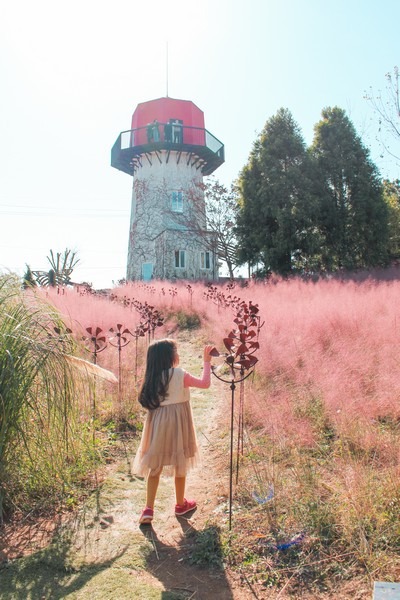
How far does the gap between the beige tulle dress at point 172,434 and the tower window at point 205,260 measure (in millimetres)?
20268

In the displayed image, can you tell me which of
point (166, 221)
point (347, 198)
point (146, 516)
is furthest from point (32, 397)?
point (166, 221)

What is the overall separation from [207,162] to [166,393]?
23189 millimetres

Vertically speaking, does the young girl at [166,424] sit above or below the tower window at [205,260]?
below

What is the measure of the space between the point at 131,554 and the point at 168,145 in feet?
72.8

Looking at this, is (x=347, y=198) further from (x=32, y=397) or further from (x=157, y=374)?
(x=32, y=397)

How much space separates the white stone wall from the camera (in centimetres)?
2212

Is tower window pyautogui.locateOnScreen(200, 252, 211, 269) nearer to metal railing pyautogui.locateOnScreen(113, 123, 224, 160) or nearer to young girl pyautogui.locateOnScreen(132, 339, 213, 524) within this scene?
metal railing pyautogui.locateOnScreen(113, 123, 224, 160)

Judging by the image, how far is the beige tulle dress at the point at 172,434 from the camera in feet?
9.89

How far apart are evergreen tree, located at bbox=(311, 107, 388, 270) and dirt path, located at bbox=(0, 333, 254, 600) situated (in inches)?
554

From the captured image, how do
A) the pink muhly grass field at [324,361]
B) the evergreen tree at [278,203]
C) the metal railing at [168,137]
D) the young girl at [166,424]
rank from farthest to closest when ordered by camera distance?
the metal railing at [168,137]
the evergreen tree at [278,203]
the pink muhly grass field at [324,361]
the young girl at [166,424]

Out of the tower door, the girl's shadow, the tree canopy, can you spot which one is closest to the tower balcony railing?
the tower door

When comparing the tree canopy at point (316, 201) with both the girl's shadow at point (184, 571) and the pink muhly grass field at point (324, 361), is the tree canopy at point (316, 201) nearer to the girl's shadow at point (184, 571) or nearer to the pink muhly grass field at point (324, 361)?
the pink muhly grass field at point (324, 361)

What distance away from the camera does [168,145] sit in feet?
74.3

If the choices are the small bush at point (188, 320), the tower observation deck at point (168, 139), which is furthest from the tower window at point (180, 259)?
the small bush at point (188, 320)
